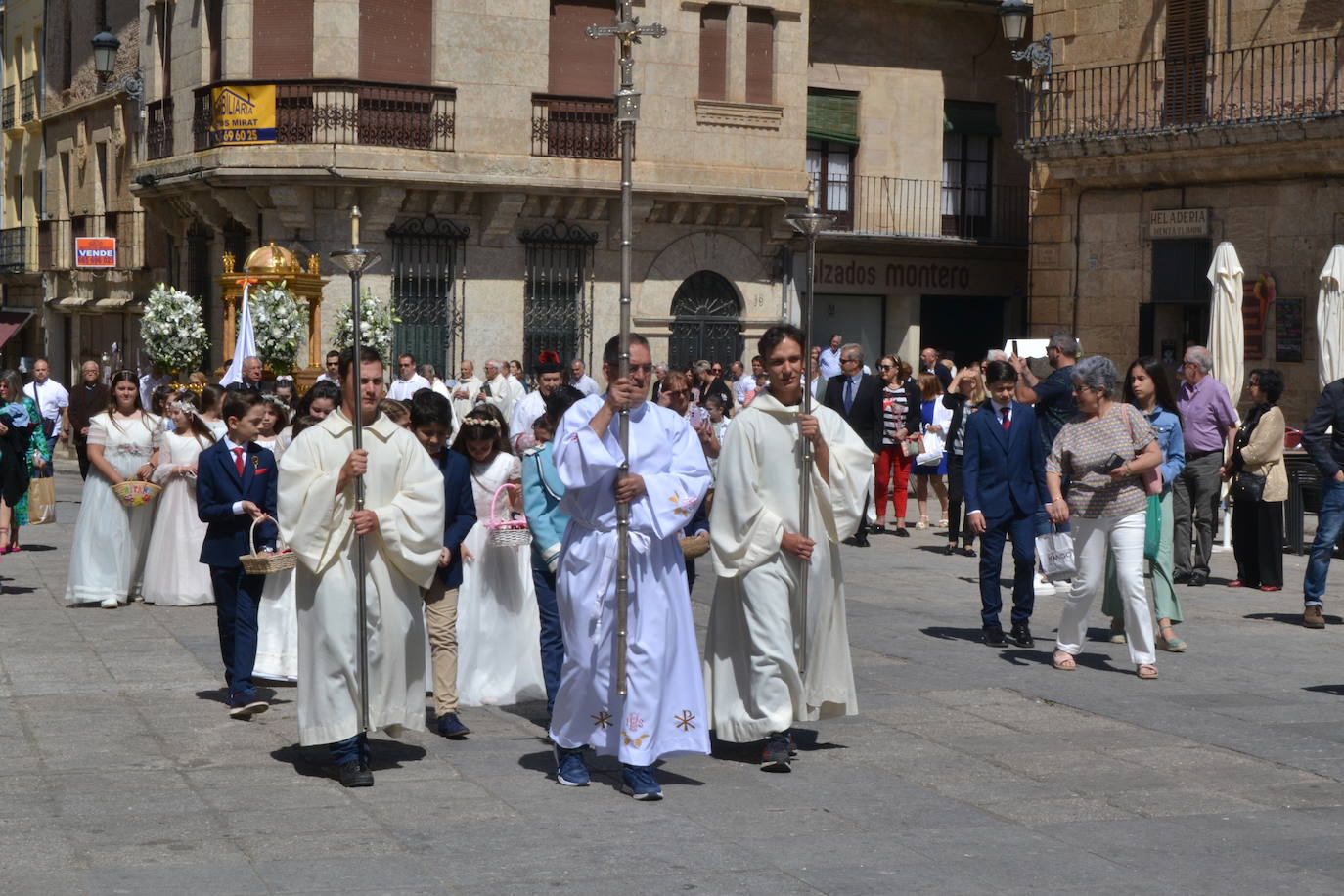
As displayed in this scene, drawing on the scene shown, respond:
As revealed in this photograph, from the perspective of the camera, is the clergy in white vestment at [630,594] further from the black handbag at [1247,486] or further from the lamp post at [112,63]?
the lamp post at [112,63]

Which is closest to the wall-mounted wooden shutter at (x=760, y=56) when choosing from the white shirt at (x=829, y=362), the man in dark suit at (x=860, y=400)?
the white shirt at (x=829, y=362)

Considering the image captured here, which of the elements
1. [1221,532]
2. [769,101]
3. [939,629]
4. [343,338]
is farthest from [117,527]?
[769,101]

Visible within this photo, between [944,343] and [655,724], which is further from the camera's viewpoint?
[944,343]

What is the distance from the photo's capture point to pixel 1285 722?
9.33 metres

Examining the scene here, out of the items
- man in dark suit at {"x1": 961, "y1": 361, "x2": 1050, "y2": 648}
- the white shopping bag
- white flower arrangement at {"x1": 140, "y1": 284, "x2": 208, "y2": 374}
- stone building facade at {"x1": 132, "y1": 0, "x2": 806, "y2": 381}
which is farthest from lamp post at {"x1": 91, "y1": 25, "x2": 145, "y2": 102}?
the white shopping bag

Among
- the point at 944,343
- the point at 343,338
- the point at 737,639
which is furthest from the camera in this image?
the point at 944,343

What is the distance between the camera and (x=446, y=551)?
890 centimetres

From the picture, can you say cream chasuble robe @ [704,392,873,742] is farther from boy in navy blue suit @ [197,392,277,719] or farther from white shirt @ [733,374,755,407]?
white shirt @ [733,374,755,407]

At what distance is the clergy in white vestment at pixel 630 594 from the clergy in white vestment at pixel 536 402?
1531 mm

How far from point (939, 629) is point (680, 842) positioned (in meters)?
5.92

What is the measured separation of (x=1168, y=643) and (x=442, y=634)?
4.73 metres

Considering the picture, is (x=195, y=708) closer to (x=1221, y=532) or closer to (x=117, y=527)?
(x=117, y=527)

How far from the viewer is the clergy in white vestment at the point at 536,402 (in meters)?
9.52

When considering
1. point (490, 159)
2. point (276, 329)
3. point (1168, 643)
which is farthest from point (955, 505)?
point (490, 159)
